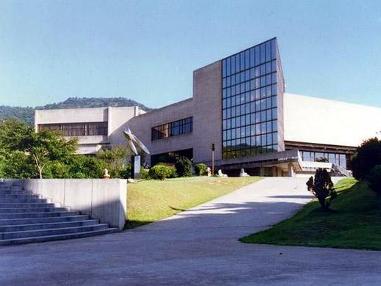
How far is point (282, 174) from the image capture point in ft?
202

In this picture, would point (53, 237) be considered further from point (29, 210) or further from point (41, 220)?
point (29, 210)

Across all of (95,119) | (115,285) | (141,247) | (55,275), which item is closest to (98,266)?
(55,275)

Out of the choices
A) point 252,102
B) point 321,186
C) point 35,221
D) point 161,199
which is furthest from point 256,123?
point 35,221

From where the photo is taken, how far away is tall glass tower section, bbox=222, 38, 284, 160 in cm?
6031

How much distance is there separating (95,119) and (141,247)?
80461 millimetres

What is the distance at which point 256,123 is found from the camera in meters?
62.1

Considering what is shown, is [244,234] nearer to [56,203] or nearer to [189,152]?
[56,203]

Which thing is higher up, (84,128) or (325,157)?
(84,128)

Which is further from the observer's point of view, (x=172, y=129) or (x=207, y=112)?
(x=172, y=129)

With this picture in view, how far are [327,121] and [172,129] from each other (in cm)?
2456

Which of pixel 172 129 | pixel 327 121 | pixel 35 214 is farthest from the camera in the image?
pixel 172 129

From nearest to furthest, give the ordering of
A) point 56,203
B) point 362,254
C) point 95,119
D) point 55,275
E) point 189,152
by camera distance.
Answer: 1. point 55,275
2. point 362,254
3. point 56,203
4. point 189,152
5. point 95,119

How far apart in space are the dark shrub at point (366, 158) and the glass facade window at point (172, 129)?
49.1 metres

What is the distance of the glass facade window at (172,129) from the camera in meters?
71.3
